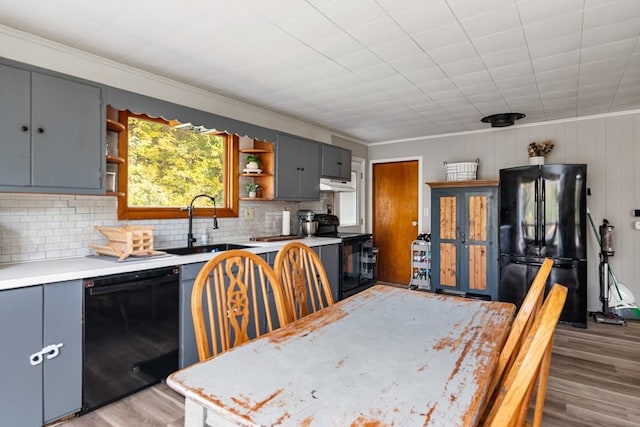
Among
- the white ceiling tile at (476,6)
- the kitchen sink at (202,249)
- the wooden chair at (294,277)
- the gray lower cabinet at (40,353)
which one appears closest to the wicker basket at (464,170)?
the white ceiling tile at (476,6)

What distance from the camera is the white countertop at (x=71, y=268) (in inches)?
72.0

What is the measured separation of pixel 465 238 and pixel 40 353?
4.35 meters

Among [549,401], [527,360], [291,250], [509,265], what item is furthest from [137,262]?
[509,265]

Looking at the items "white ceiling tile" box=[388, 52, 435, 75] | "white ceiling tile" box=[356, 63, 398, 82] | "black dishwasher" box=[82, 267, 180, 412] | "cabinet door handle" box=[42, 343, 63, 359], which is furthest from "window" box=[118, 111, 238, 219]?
"white ceiling tile" box=[388, 52, 435, 75]

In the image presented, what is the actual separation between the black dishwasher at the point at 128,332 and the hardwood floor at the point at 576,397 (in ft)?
0.40

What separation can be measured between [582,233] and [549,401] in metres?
2.17

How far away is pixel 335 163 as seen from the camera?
15.1 ft

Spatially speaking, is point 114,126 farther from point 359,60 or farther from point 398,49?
point 398,49

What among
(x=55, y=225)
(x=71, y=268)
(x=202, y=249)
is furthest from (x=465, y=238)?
(x=55, y=225)

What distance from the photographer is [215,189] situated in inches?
141

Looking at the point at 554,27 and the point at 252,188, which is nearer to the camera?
the point at 554,27

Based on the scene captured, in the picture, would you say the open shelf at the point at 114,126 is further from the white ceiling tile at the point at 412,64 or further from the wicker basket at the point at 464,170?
the wicker basket at the point at 464,170

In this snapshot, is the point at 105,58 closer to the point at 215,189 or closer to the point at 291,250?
the point at 215,189

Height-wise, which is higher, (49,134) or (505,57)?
(505,57)
